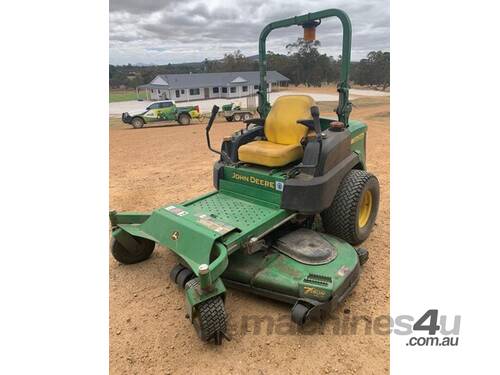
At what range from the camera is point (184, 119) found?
15.1 m

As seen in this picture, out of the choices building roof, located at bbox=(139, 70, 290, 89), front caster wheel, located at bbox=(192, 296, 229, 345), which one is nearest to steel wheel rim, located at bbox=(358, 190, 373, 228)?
front caster wheel, located at bbox=(192, 296, 229, 345)

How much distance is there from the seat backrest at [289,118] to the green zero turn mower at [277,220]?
0.01 meters

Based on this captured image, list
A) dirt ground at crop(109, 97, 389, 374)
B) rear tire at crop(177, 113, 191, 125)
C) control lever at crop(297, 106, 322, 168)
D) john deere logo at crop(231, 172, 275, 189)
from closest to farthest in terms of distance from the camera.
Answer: dirt ground at crop(109, 97, 389, 374) < control lever at crop(297, 106, 322, 168) < john deere logo at crop(231, 172, 275, 189) < rear tire at crop(177, 113, 191, 125)

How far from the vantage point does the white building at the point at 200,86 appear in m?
32.3

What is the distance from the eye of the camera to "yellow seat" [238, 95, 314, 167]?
138 inches

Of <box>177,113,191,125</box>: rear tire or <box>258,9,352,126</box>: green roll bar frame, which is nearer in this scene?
<box>258,9,352,126</box>: green roll bar frame

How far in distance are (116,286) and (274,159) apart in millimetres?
1930

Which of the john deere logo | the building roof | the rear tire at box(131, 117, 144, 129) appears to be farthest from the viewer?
the building roof

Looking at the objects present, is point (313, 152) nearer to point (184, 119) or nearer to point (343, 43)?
point (343, 43)

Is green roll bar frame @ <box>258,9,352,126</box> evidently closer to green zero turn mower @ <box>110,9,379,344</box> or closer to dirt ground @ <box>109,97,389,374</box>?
green zero turn mower @ <box>110,9,379,344</box>

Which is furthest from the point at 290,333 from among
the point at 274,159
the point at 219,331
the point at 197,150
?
the point at 197,150

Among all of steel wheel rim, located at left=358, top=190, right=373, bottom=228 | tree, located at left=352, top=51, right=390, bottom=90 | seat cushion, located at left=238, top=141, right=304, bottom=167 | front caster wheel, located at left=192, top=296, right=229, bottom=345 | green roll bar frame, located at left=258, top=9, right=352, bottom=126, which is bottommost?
front caster wheel, located at left=192, top=296, right=229, bottom=345

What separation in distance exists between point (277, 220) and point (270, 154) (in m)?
0.70
